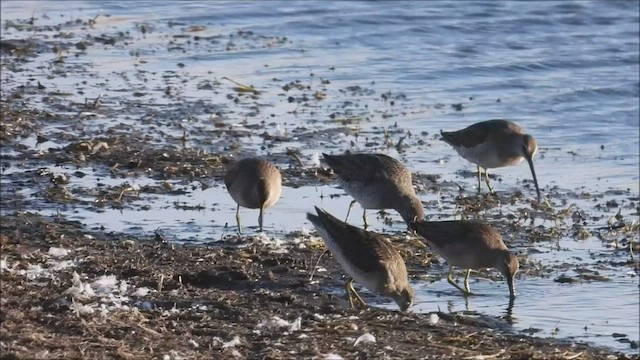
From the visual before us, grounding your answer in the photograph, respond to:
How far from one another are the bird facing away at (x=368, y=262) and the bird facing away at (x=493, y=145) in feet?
10.8

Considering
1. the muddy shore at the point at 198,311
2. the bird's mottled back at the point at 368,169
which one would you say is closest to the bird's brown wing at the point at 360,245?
the muddy shore at the point at 198,311

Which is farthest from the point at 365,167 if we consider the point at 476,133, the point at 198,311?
the point at 198,311

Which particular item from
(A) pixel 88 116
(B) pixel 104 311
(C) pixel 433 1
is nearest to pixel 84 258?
(B) pixel 104 311

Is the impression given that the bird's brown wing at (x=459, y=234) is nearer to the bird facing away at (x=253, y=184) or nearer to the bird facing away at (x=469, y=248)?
the bird facing away at (x=469, y=248)

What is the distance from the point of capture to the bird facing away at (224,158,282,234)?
370 inches

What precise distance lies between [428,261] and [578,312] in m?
1.22

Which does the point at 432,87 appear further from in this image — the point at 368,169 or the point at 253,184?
the point at 253,184

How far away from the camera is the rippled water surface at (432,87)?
8.98 metres

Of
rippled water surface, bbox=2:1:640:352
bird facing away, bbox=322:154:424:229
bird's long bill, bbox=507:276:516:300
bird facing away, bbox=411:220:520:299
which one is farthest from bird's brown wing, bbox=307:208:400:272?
bird facing away, bbox=322:154:424:229

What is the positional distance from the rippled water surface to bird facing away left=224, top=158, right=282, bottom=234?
0.73 ft

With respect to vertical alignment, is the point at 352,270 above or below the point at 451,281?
above

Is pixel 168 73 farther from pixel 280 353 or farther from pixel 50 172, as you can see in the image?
pixel 280 353

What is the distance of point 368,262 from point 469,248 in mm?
884

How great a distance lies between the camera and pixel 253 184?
30.8ft
